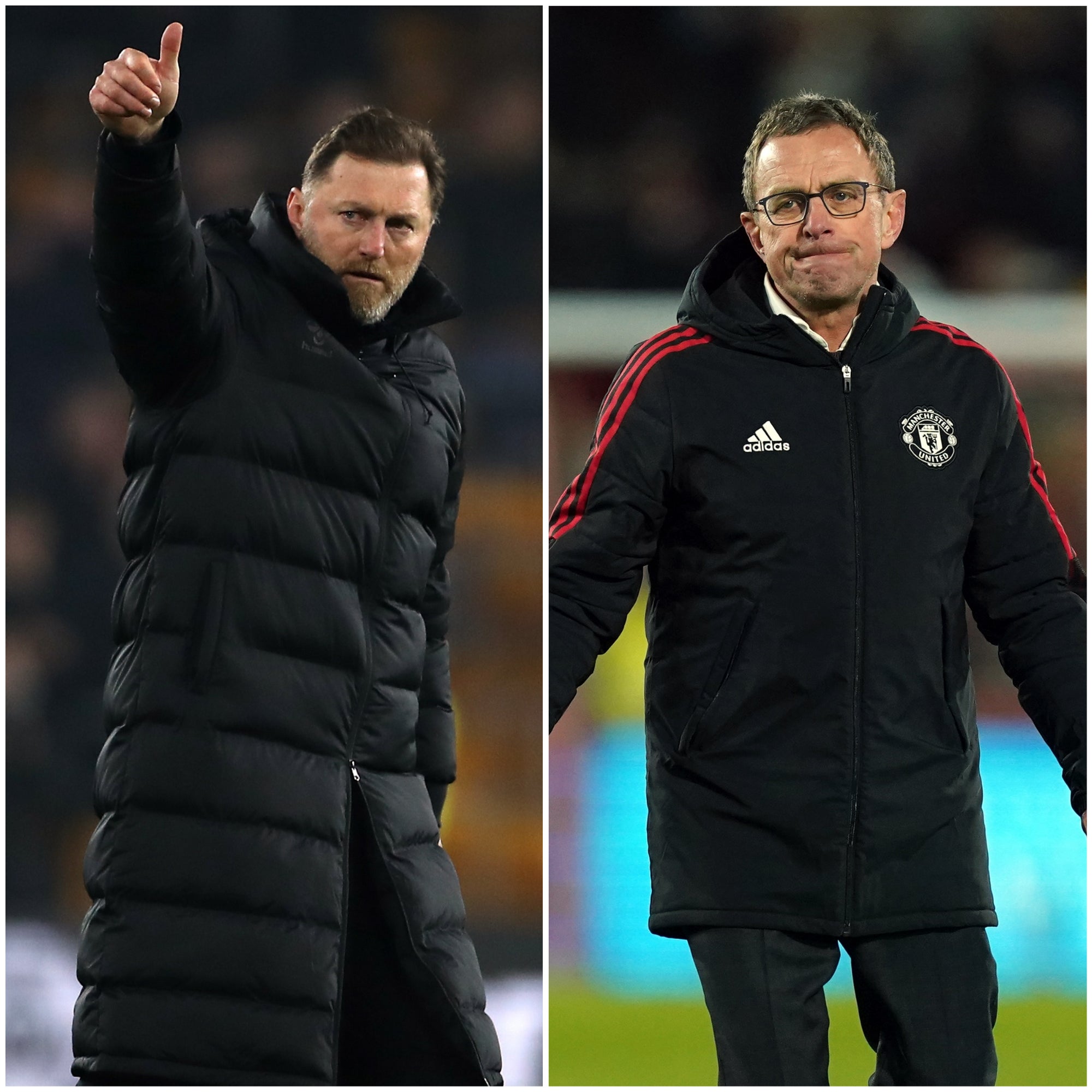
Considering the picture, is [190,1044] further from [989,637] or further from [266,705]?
[989,637]

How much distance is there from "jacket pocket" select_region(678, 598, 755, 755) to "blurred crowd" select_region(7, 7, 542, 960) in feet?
4.59

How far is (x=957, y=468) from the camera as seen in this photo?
207cm

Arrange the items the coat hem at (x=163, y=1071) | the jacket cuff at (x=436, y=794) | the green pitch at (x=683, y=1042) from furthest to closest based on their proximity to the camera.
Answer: the green pitch at (x=683, y=1042)
the jacket cuff at (x=436, y=794)
the coat hem at (x=163, y=1071)

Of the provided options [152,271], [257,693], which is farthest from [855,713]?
[152,271]

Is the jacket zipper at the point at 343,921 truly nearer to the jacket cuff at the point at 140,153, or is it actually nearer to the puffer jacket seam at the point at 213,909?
the puffer jacket seam at the point at 213,909

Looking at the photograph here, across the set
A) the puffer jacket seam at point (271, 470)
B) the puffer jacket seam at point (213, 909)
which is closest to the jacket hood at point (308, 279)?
the puffer jacket seam at point (271, 470)

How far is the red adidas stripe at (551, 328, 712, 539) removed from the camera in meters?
2.02

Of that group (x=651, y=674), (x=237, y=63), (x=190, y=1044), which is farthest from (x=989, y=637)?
(x=237, y=63)

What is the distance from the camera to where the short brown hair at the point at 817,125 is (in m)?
2.12

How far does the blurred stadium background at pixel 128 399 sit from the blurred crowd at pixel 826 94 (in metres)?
0.99

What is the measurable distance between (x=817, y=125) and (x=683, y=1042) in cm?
218

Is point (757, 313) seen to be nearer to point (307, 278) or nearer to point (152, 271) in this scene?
point (307, 278)

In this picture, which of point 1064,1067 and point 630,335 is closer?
point 1064,1067

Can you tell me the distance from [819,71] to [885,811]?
11.0 feet
